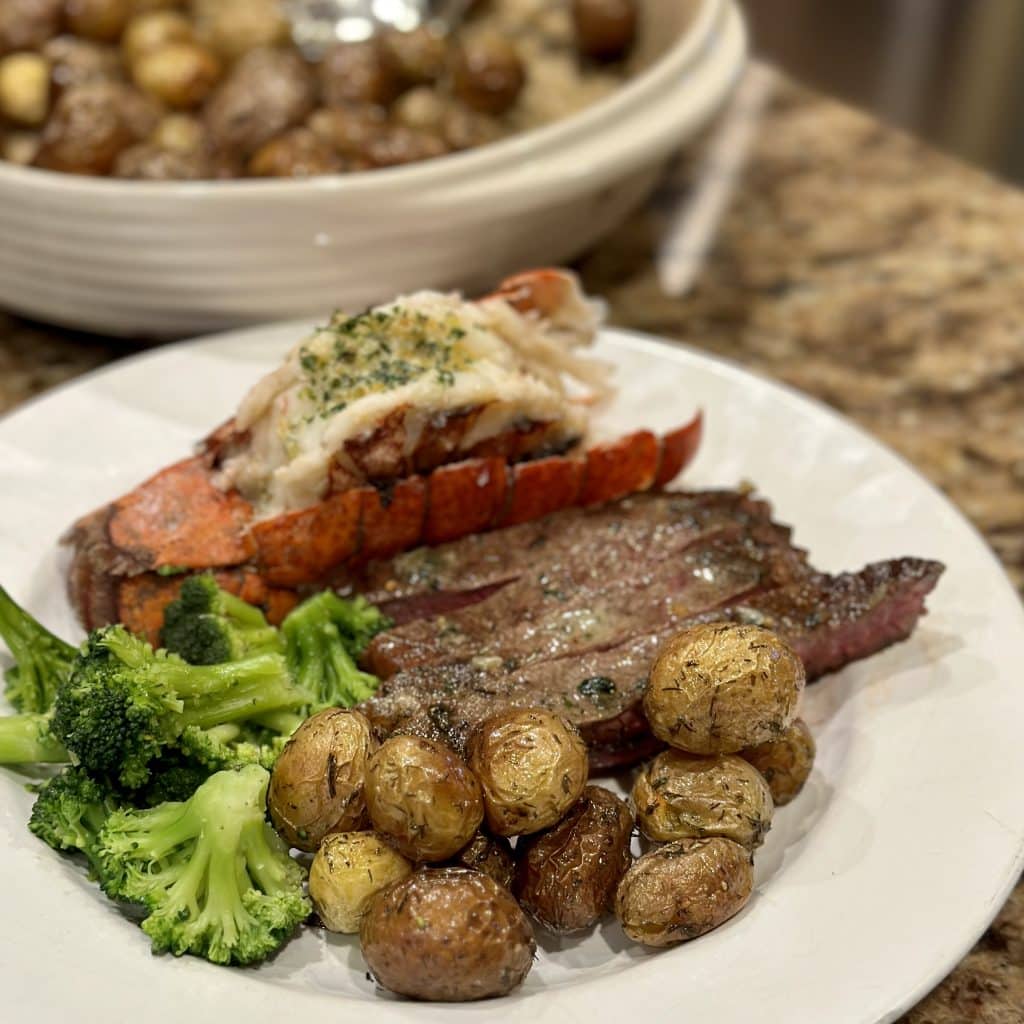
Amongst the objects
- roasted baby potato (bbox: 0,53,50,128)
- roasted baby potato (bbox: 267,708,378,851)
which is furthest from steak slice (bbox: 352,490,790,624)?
roasted baby potato (bbox: 0,53,50,128)

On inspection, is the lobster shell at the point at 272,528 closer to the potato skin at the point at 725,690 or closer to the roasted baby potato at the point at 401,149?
the potato skin at the point at 725,690

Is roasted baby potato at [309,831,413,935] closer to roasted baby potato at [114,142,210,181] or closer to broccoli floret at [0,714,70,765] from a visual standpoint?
broccoli floret at [0,714,70,765]

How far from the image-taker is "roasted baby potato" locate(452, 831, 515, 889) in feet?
6.64

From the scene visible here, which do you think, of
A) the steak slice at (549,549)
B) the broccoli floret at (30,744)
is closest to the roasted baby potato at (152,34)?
the steak slice at (549,549)

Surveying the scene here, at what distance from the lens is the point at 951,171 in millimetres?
4902

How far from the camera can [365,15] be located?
4766mm

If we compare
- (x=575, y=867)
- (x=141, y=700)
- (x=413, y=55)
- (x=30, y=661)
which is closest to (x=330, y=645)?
(x=141, y=700)

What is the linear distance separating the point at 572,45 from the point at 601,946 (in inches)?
141

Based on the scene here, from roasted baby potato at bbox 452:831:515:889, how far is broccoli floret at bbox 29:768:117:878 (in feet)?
2.02

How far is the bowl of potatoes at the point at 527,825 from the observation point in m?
1.86

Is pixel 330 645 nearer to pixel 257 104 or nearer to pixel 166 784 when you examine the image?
pixel 166 784

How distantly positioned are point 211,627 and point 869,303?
266 centimetres

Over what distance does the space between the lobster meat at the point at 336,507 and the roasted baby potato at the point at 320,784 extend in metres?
0.68

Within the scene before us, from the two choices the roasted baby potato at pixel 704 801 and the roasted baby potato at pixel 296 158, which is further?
the roasted baby potato at pixel 296 158
